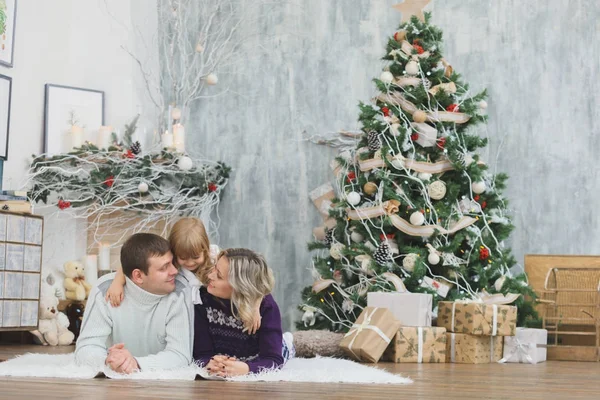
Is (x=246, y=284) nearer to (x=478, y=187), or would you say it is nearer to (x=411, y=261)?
(x=411, y=261)

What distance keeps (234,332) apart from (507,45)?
10.9ft

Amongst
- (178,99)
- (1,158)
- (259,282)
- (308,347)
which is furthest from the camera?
(178,99)

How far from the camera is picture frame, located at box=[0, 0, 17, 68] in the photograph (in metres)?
5.59

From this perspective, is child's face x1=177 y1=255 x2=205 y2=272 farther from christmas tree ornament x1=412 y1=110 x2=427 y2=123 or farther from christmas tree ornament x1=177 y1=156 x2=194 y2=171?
christmas tree ornament x1=177 y1=156 x2=194 y2=171

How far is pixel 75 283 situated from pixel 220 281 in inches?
110

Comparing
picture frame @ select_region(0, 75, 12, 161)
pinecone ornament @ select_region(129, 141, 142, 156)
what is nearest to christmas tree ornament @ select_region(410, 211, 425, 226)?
pinecone ornament @ select_region(129, 141, 142, 156)

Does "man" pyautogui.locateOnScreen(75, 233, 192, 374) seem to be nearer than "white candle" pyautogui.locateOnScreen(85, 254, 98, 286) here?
Yes

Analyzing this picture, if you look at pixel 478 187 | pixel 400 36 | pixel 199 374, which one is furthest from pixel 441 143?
pixel 199 374

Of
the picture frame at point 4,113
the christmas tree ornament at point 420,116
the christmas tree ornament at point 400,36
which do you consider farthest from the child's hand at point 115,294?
the christmas tree ornament at point 400,36

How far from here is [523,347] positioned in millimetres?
4754

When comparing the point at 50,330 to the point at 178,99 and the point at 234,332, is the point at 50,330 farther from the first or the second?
the point at 234,332

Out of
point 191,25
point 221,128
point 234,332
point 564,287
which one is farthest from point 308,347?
point 191,25

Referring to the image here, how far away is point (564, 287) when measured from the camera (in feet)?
17.4

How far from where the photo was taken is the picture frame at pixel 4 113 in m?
5.55
